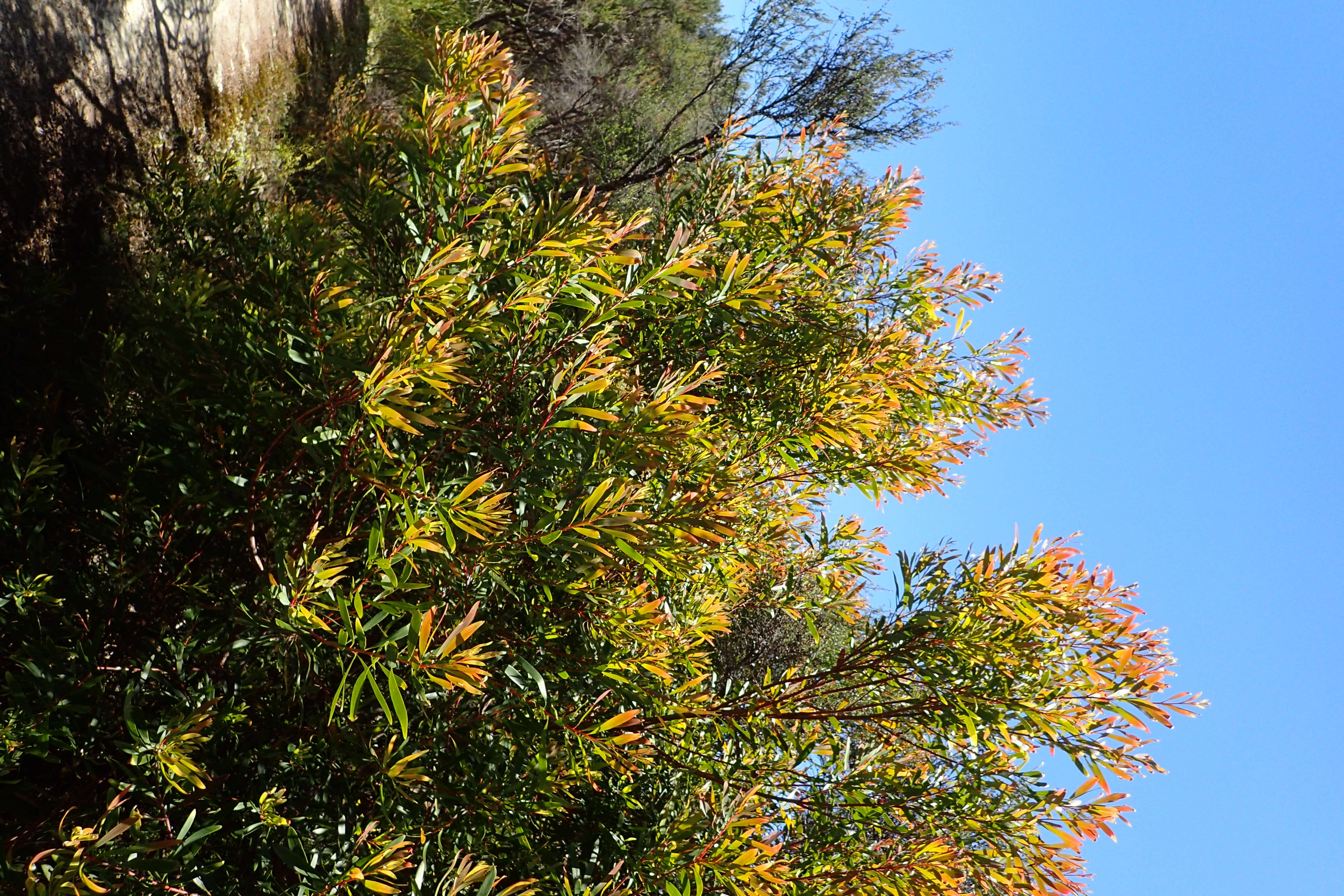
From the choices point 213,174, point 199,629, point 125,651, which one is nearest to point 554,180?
point 213,174

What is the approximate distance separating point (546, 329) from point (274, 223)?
1.58 m

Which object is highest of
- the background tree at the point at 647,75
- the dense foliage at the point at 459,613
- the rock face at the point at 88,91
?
the background tree at the point at 647,75

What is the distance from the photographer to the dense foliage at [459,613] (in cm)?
207

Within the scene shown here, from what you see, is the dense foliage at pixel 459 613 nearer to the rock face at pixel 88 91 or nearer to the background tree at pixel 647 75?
the rock face at pixel 88 91

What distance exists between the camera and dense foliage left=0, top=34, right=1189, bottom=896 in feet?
6.79

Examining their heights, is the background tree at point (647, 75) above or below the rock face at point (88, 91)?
above

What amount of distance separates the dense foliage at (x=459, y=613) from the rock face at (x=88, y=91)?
1203mm

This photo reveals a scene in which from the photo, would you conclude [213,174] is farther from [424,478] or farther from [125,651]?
[424,478]

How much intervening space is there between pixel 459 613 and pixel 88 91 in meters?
3.55

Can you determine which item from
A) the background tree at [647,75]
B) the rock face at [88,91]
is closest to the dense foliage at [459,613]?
the rock face at [88,91]

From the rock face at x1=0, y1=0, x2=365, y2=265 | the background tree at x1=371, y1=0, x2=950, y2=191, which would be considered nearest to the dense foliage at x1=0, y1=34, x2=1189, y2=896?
the rock face at x1=0, y1=0, x2=365, y2=265

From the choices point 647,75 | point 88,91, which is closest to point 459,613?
point 88,91

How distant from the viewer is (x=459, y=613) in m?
2.42

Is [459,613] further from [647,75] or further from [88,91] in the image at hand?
[647,75]
